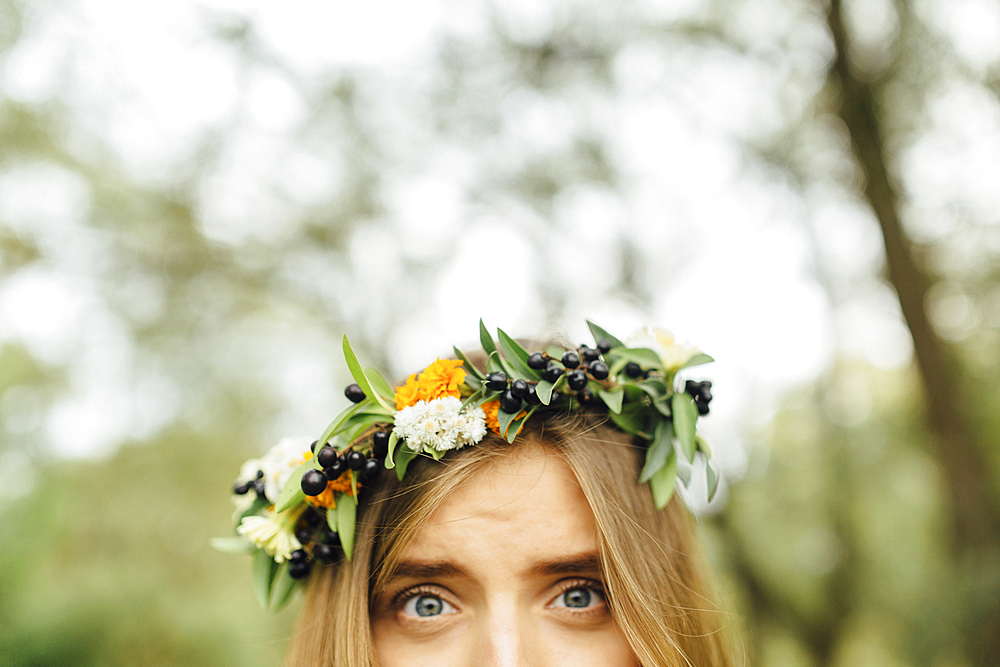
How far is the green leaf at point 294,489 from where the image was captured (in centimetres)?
149

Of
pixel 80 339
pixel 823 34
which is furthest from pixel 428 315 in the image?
pixel 823 34

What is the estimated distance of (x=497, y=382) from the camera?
1.50 meters

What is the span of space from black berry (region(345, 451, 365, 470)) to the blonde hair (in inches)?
4.3

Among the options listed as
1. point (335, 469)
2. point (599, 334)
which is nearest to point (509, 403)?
point (599, 334)

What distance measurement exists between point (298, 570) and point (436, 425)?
2.00 feet

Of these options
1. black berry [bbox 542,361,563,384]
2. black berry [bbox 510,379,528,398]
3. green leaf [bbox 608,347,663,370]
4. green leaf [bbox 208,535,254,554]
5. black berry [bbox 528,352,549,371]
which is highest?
green leaf [bbox 608,347,663,370]

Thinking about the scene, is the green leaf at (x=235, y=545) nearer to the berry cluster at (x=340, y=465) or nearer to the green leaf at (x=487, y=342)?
the berry cluster at (x=340, y=465)

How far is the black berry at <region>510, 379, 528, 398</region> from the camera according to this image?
150 cm

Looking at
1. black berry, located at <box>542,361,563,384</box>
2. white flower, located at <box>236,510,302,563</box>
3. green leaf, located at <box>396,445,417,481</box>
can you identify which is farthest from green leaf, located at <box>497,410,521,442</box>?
white flower, located at <box>236,510,302,563</box>

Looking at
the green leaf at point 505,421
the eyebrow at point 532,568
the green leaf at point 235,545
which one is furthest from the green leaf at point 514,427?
the green leaf at point 235,545

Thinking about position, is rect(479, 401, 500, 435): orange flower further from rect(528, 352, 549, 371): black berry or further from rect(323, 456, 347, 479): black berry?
rect(323, 456, 347, 479): black berry

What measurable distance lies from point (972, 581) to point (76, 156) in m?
10.4

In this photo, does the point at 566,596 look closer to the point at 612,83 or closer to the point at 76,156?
the point at 612,83

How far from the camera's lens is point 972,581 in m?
5.32
